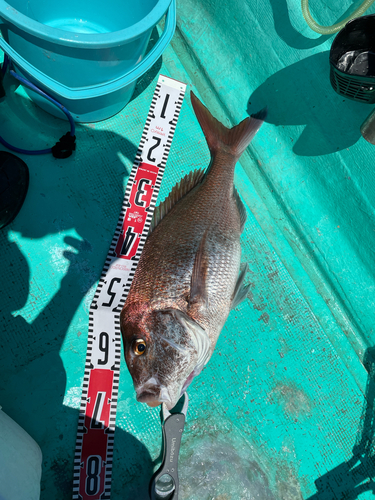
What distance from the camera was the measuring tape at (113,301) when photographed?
2186 mm

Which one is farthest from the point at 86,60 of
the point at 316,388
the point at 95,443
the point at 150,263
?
the point at 316,388

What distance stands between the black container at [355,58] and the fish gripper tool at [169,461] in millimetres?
2396

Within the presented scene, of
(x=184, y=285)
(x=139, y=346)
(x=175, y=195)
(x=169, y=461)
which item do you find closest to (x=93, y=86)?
(x=175, y=195)

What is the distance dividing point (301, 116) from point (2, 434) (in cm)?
291

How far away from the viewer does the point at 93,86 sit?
6.95 ft

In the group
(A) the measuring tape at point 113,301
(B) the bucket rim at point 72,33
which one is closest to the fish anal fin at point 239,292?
(A) the measuring tape at point 113,301

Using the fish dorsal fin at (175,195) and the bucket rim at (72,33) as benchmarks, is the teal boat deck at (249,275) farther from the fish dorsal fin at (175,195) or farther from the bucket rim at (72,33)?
the bucket rim at (72,33)

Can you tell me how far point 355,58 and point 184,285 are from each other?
6.60 ft

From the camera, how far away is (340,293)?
2854 mm

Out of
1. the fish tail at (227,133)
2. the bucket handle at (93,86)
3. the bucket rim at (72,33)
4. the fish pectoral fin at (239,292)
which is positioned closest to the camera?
the bucket rim at (72,33)

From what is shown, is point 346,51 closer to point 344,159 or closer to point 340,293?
point 344,159

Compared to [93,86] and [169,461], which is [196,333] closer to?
[169,461]

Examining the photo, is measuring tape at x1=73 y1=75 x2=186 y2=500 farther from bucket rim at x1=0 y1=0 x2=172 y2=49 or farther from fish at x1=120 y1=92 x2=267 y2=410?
bucket rim at x1=0 y1=0 x2=172 y2=49

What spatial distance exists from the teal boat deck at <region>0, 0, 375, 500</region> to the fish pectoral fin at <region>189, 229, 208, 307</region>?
2.26 feet
